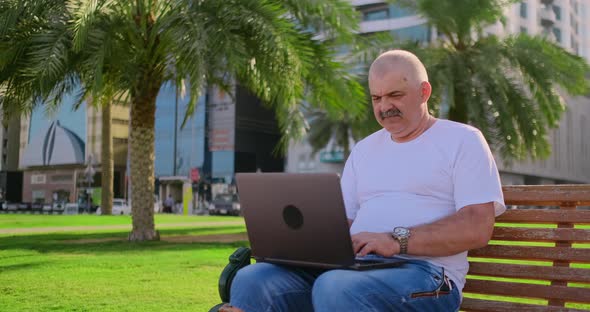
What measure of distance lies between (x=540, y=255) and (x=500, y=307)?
0.94 ft

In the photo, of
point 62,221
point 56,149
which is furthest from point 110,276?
point 56,149

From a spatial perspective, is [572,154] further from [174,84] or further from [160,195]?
[174,84]

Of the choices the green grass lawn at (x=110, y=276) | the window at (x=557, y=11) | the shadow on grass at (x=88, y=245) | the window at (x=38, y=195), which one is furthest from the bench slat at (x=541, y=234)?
the window at (x=38, y=195)

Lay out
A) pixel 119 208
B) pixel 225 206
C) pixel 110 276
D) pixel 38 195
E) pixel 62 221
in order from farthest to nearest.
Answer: pixel 38 195 → pixel 225 206 → pixel 119 208 → pixel 62 221 → pixel 110 276

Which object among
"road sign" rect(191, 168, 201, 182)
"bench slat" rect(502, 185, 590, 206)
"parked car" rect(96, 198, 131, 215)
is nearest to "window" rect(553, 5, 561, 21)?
"road sign" rect(191, 168, 201, 182)

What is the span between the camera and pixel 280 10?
1106cm

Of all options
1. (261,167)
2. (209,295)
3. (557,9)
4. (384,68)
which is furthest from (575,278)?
(261,167)

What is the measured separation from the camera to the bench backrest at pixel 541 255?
2.80m

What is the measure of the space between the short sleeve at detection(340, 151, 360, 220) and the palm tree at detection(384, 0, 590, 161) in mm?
14511

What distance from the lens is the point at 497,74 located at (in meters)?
17.1

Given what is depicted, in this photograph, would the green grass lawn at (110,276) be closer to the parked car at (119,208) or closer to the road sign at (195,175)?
the parked car at (119,208)

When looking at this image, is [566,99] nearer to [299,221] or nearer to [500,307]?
[500,307]

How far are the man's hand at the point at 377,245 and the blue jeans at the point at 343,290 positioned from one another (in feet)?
0.25

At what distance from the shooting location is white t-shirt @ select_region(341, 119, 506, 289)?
2512mm
